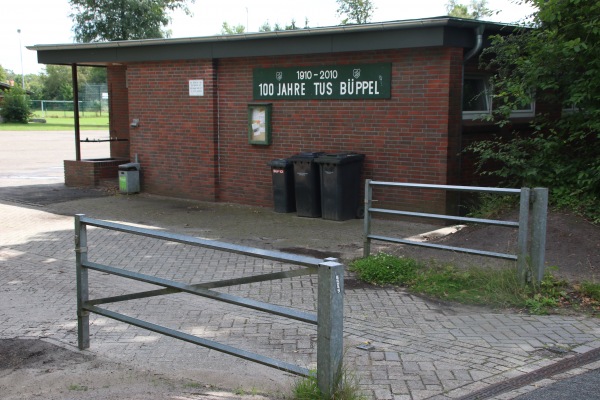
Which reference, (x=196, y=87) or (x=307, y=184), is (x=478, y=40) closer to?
(x=307, y=184)

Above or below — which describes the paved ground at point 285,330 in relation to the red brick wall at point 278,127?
below

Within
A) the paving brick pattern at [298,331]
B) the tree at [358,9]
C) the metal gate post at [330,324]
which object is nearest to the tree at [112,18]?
the tree at [358,9]

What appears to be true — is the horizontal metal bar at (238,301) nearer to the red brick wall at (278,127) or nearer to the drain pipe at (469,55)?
the red brick wall at (278,127)

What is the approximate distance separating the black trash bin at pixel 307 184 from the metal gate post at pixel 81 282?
6.66 metres

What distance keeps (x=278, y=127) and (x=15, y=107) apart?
47.5 meters

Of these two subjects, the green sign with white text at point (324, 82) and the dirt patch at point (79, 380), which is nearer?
the dirt patch at point (79, 380)

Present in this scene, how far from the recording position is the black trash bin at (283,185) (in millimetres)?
12211

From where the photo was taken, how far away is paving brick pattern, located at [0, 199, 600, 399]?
16.6 feet

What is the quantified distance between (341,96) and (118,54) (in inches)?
222

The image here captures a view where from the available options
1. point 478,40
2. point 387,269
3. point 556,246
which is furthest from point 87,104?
point 556,246

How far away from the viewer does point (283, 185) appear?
12.3 m

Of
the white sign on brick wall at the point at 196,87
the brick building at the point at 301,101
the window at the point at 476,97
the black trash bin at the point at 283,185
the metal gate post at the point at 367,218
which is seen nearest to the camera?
the metal gate post at the point at 367,218

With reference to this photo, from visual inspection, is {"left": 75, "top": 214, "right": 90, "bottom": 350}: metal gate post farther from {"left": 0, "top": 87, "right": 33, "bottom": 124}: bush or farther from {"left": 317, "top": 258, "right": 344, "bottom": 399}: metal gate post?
{"left": 0, "top": 87, "right": 33, "bottom": 124}: bush

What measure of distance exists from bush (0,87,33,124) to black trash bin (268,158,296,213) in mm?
48170
